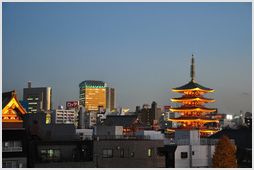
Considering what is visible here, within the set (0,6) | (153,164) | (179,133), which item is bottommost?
(153,164)

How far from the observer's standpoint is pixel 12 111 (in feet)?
125

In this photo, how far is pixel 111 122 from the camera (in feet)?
292

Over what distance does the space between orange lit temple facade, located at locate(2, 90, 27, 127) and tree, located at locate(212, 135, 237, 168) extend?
1711cm

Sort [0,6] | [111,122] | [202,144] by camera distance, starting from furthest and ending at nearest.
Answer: [111,122] → [202,144] → [0,6]

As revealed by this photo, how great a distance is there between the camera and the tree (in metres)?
38.0

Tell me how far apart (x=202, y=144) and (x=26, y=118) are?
1637 centimetres

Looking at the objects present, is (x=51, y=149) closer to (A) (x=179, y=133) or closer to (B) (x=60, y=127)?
(B) (x=60, y=127)

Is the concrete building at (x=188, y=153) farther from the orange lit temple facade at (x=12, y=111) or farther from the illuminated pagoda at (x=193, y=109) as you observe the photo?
the illuminated pagoda at (x=193, y=109)

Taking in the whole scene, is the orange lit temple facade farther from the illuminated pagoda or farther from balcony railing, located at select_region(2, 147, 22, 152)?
the illuminated pagoda

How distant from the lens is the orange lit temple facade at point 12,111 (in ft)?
123

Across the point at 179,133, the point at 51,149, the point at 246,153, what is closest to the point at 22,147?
the point at 51,149

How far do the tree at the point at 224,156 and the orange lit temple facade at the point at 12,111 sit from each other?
17.1 m

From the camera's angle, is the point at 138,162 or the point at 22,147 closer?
the point at 22,147

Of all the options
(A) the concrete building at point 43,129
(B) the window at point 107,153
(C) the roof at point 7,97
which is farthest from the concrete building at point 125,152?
(C) the roof at point 7,97
